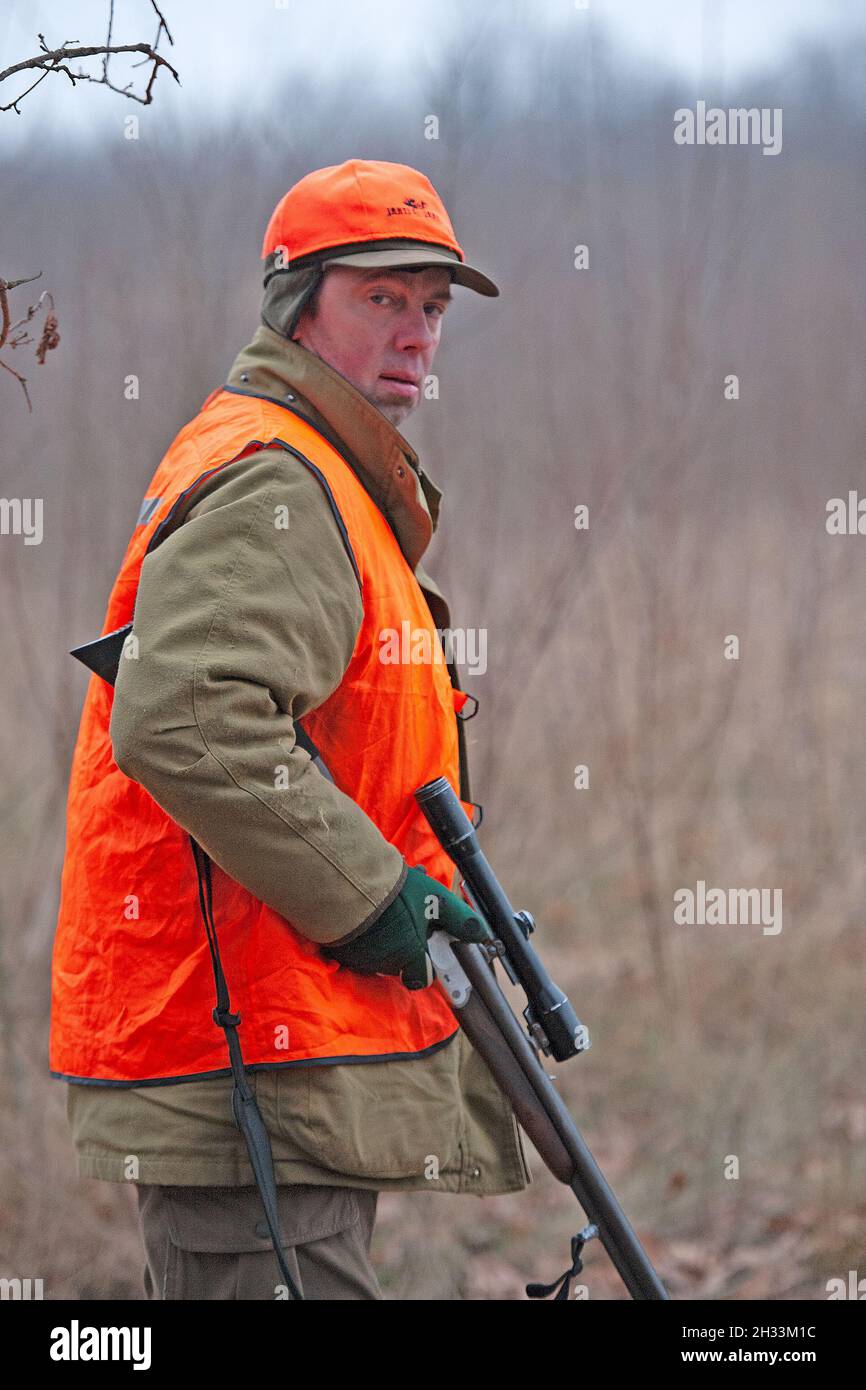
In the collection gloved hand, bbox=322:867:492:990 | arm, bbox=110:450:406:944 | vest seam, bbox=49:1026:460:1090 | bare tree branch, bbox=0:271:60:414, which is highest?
bare tree branch, bbox=0:271:60:414

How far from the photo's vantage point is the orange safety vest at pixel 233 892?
2.11 metres

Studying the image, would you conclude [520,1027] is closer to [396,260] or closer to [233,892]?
[233,892]

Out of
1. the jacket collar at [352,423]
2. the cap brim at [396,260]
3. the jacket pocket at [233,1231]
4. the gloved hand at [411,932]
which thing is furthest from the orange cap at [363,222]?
the jacket pocket at [233,1231]

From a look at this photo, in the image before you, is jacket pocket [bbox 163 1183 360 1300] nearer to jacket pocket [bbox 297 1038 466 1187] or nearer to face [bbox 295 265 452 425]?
jacket pocket [bbox 297 1038 466 1187]

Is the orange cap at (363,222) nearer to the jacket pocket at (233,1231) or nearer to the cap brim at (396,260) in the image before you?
the cap brim at (396,260)

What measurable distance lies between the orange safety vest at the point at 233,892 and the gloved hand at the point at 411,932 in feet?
0.17

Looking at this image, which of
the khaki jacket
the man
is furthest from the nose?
the khaki jacket

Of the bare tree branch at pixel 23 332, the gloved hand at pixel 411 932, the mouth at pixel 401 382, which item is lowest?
the gloved hand at pixel 411 932

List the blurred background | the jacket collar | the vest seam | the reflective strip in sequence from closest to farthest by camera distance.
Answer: the vest seam < the reflective strip < the jacket collar < the blurred background

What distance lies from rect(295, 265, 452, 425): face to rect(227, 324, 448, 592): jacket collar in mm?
50

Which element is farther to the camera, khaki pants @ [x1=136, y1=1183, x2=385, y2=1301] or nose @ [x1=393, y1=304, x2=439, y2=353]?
nose @ [x1=393, y1=304, x2=439, y2=353]

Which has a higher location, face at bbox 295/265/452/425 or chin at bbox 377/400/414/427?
face at bbox 295/265/452/425

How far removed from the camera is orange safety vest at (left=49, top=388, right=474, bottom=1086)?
2111 millimetres
